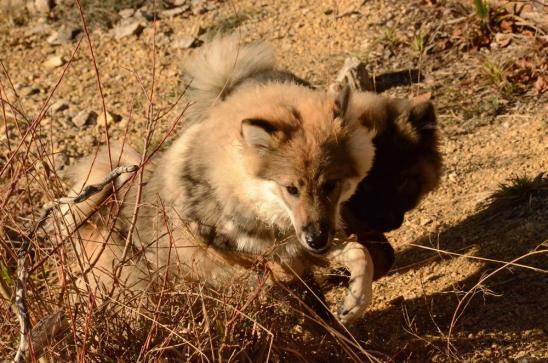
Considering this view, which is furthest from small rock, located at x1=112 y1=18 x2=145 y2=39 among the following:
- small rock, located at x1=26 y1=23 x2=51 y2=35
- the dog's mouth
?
the dog's mouth

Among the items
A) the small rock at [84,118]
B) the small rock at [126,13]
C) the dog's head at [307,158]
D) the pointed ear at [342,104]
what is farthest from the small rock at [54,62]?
the pointed ear at [342,104]

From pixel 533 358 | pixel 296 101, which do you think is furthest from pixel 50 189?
pixel 533 358

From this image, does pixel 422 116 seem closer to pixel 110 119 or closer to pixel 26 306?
pixel 26 306

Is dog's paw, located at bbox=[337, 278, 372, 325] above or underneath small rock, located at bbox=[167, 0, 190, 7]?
underneath

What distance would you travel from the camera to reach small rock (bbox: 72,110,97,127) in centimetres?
726

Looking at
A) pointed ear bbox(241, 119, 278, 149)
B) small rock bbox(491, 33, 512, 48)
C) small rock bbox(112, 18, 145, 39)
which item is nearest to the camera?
pointed ear bbox(241, 119, 278, 149)

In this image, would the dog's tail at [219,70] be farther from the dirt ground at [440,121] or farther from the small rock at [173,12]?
the small rock at [173,12]

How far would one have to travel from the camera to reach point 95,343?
138 inches

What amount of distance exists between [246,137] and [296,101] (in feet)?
1.35

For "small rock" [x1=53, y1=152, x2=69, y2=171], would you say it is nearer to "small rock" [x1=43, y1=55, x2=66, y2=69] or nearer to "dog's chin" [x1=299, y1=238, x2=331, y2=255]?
"small rock" [x1=43, y1=55, x2=66, y2=69]

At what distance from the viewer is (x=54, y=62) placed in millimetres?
8094

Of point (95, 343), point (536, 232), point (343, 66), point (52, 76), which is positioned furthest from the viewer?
point (52, 76)

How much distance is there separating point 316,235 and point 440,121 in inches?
116

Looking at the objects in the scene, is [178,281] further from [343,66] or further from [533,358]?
[343,66]
